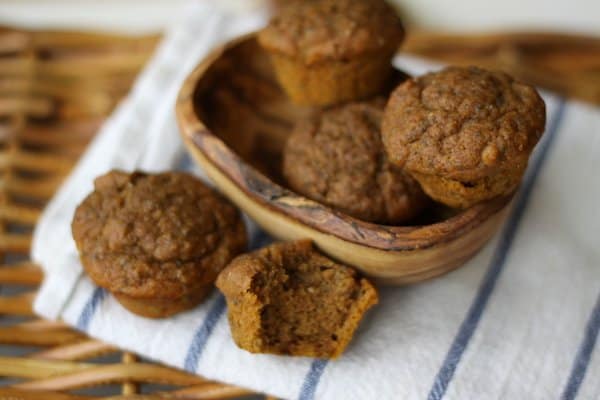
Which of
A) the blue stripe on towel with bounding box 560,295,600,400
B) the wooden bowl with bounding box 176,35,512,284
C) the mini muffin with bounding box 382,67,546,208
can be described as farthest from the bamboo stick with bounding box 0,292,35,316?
the blue stripe on towel with bounding box 560,295,600,400

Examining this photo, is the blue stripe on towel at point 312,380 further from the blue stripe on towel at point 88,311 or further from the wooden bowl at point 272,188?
the blue stripe on towel at point 88,311

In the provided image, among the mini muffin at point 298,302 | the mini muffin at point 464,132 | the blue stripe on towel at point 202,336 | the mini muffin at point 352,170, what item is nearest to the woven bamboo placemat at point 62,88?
the blue stripe on towel at point 202,336

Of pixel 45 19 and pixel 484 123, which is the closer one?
pixel 484 123

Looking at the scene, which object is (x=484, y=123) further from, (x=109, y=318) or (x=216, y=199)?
(x=109, y=318)

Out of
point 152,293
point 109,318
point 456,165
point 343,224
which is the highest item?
point 456,165

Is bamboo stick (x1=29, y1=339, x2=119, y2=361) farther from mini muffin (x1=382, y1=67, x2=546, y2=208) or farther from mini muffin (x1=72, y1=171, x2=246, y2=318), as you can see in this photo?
mini muffin (x1=382, y1=67, x2=546, y2=208)

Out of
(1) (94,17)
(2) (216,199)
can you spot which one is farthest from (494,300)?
(1) (94,17)

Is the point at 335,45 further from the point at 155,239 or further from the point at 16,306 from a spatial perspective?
the point at 16,306
